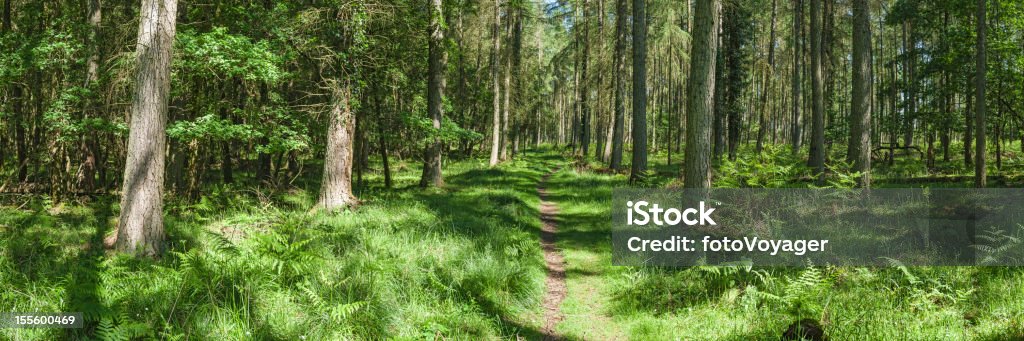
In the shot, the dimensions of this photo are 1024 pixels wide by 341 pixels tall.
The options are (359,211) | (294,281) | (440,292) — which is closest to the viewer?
(294,281)

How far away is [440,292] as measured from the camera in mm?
5641

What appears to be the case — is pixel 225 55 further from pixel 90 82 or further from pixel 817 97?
pixel 817 97

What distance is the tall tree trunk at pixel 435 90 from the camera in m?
14.9

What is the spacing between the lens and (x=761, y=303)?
566 cm

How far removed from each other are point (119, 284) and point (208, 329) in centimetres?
175

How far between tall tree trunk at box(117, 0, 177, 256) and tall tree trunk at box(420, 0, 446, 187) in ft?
24.9

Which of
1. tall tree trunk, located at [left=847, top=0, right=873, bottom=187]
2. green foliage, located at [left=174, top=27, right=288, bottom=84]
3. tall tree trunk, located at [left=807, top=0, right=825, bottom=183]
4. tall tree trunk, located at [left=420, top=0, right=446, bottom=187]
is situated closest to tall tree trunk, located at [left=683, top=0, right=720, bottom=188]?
tall tree trunk, located at [left=847, top=0, right=873, bottom=187]

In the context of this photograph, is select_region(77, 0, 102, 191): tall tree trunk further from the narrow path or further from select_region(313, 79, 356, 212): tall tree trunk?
the narrow path

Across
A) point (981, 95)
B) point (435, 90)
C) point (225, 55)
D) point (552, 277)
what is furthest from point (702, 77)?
point (435, 90)

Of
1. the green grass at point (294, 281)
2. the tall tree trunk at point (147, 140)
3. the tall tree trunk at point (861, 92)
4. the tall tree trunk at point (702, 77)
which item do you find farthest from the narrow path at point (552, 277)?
the tall tree trunk at point (861, 92)

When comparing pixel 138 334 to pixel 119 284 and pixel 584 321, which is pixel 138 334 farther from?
pixel 584 321

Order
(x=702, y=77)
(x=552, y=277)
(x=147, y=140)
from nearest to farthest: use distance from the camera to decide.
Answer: (x=702, y=77)
(x=147, y=140)
(x=552, y=277)

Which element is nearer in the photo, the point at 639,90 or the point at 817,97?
the point at 817,97

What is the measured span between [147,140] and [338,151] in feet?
13.6
